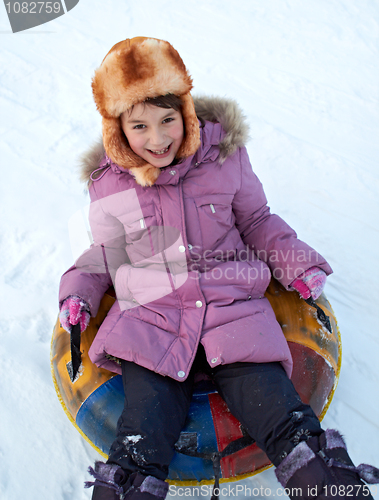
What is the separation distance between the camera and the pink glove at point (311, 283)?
5.24 ft

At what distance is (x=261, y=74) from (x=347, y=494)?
350 cm

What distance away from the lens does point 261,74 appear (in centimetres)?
376

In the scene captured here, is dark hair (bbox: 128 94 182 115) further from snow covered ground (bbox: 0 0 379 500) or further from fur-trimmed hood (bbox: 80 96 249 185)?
snow covered ground (bbox: 0 0 379 500)

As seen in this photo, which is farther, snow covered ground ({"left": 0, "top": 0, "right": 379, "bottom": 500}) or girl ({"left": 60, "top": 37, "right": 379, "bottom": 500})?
snow covered ground ({"left": 0, "top": 0, "right": 379, "bottom": 500})

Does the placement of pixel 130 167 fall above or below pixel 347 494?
above

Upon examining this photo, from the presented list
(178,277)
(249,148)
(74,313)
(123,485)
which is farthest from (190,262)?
(249,148)

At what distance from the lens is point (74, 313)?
1.53 meters

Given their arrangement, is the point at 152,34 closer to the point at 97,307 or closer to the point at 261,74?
the point at 261,74

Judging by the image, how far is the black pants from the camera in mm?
1223

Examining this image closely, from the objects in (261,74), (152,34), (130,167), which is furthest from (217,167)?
(152,34)

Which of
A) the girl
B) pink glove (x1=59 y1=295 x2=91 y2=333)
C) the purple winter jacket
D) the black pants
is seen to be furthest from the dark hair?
the black pants

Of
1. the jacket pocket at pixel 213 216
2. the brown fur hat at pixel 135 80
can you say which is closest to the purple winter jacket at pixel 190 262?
the jacket pocket at pixel 213 216

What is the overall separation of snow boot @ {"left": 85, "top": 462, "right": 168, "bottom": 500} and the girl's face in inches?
40.1

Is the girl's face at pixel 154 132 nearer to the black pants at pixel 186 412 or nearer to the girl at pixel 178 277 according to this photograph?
the girl at pixel 178 277
